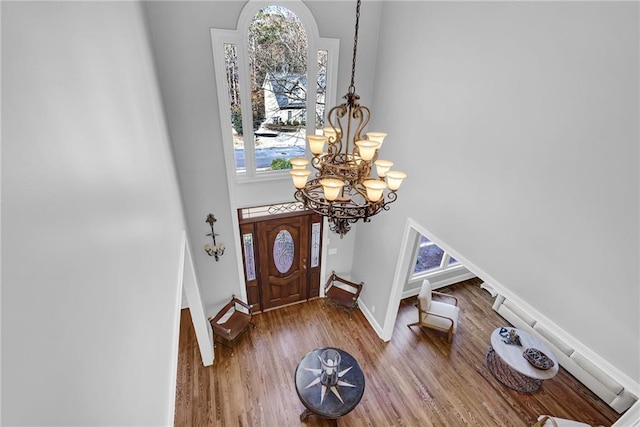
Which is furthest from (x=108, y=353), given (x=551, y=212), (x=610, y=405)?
(x=610, y=405)

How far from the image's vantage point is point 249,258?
16.0 feet

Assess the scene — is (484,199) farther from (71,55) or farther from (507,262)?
(71,55)

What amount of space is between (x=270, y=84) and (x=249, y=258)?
8.85 ft

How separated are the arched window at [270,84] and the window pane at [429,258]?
3.29m

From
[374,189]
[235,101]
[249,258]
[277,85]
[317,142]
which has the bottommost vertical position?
[249,258]

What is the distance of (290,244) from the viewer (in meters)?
5.07

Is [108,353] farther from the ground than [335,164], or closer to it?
closer to it

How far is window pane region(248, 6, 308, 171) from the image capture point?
11.9 ft

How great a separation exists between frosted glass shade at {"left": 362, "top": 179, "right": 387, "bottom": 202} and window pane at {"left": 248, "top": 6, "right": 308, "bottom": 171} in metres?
2.52

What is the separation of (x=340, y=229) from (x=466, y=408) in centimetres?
358

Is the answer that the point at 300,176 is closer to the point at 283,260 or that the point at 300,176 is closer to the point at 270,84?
the point at 270,84

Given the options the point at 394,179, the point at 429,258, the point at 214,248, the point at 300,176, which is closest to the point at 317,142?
the point at 300,176

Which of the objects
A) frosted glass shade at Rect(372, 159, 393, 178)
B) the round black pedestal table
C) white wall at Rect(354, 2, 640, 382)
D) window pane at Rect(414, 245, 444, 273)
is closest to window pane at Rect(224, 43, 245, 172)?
white wall at Rect(354, 2, 640, 382)

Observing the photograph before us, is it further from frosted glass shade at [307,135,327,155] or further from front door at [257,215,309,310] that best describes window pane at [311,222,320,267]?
frosted glass shade at [307,135,327,155]
